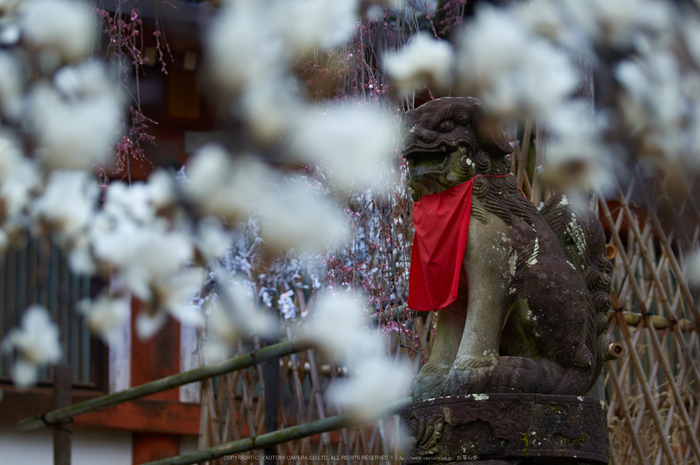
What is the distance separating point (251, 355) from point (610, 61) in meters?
2.52

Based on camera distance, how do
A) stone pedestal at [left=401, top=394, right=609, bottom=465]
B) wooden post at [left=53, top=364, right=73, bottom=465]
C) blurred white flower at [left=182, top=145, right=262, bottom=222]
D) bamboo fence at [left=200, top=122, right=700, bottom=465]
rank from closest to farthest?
1. blurred white flower at [left=182, top=145, right=262, bottom=222]
2. stone pedestal at [left=401, top=394, right=609, bottom=465]
3. bamboo fence at [left=200, top=122, right=700, bottom=465]
4. wooden post at [left=53, top=364, right=73, bottom=465]

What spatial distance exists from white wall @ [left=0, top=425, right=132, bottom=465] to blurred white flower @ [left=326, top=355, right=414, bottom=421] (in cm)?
148

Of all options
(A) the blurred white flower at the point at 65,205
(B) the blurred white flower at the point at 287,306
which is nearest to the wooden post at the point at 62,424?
(B) the blurred white flower at the point at 287,306

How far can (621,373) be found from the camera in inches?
144

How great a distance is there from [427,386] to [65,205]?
136 cm

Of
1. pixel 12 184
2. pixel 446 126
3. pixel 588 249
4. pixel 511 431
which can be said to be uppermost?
pixel 446 126

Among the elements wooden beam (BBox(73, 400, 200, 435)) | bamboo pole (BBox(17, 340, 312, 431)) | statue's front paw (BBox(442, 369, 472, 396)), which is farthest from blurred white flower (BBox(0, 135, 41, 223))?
wooden beam (BBox(73, 400, 200, 435))

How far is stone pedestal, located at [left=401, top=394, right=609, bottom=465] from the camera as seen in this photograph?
7.34 feet

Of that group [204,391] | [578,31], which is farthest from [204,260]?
[204,391]

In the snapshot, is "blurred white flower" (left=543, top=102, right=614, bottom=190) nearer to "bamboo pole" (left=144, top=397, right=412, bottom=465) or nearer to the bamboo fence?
"bamboo pole" (left=144, top=397, right=412, bottom=465)

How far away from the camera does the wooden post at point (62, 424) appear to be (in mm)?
3932

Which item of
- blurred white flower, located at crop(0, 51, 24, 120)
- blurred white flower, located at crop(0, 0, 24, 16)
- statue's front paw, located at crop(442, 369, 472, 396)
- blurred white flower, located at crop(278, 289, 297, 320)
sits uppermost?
blurred white flower, located at crop(278, 289, 297, 320)

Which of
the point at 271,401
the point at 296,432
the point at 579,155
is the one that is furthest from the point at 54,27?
the point at 271,401

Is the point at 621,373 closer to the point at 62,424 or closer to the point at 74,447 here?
the point at 62,424
